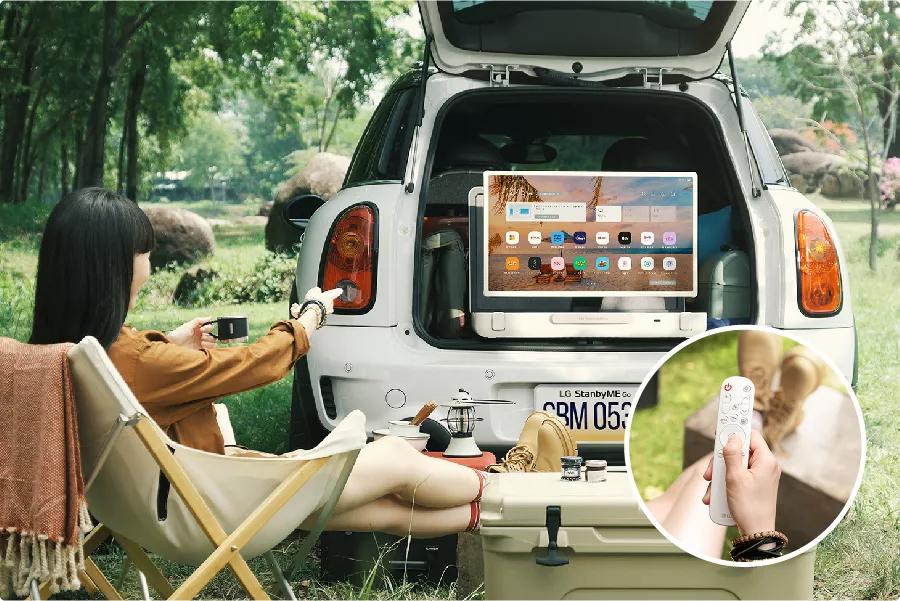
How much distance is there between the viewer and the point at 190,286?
1512 cm

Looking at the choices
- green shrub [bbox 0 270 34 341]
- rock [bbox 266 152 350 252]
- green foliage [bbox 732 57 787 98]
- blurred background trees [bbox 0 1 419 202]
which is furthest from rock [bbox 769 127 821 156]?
green foliage [bbox 732 57 787 98]

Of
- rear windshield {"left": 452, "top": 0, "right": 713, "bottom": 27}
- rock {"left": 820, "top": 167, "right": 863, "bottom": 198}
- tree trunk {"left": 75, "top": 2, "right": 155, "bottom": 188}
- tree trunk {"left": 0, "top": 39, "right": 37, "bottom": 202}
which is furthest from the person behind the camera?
rock {"left": 820, "top": 167, "right": 863, "bottom": 198}

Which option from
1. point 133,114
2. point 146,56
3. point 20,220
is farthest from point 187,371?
point 133,114

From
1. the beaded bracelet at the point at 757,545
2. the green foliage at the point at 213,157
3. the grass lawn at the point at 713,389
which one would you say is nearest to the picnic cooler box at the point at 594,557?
the beaded bracelet at the point at 757,545

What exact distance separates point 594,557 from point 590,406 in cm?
92

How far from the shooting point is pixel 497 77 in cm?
402

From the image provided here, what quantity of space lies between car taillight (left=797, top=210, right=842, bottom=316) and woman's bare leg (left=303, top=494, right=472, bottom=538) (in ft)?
4.26

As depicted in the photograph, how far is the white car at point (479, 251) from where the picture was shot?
3629mm

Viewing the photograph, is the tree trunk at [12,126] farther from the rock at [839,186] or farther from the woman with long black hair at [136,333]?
the woman with long black hair at [136,333]

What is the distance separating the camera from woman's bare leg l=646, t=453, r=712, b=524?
7.77 ft

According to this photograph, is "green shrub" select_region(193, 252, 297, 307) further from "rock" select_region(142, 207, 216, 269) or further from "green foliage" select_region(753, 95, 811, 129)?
"green foliage" select_region(753, 95, 811, 129)

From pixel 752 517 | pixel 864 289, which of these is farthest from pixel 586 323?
pixel 864 289

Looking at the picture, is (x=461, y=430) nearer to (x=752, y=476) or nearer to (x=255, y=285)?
(x=752, y=476)

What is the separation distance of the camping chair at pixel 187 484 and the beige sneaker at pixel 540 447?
26.6 inches
